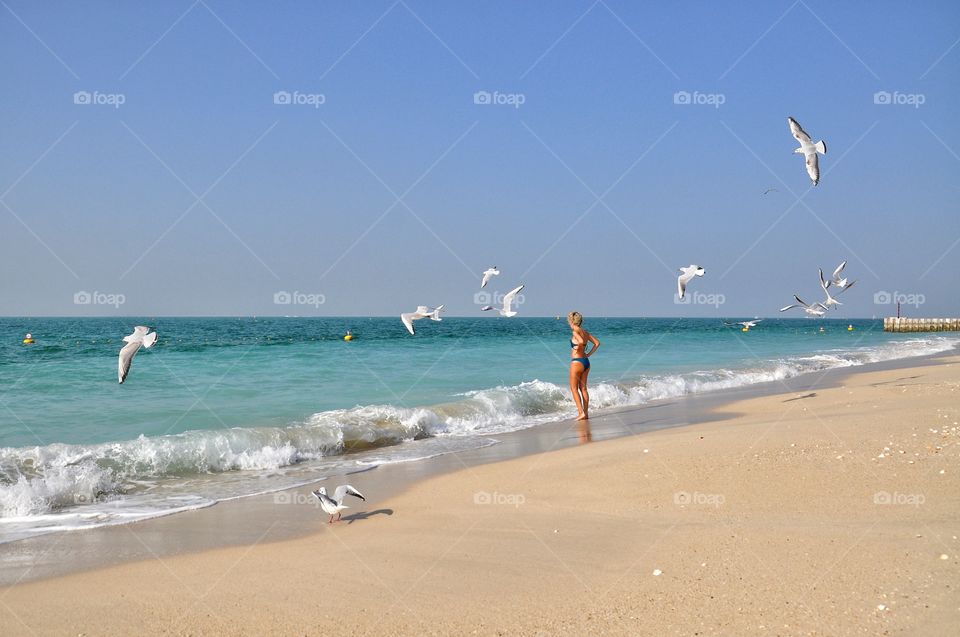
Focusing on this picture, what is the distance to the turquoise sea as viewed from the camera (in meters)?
9.12

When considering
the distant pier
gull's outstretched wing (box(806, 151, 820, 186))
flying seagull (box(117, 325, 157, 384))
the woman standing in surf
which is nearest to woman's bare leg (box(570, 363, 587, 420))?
the woman standing in surf

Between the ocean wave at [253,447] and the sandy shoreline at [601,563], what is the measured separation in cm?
202

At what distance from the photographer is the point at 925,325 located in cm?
7631

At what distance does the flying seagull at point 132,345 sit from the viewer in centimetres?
1038

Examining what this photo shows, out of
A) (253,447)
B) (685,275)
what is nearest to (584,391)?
(685,275)

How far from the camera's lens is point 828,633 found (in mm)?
4082

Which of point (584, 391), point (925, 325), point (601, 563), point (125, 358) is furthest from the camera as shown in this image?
point (925, 325)

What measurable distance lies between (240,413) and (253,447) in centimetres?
360

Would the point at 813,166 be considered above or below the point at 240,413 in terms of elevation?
above

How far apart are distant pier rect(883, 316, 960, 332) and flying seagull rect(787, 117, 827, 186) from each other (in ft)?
246

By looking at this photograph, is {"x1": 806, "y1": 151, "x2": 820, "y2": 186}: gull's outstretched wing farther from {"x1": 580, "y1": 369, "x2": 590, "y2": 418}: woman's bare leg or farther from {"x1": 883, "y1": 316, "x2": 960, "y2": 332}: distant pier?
{"x1": 883, "y1": 316, "x2": 960, "y2": 332}: distant pier

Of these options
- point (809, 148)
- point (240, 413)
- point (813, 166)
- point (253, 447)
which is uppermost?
point (809, 148)

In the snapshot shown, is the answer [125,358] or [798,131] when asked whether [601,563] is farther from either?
[798,131]

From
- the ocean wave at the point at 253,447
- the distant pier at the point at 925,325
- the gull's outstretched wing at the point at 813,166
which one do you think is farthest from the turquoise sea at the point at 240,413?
the distant pier at the point at 925,325
